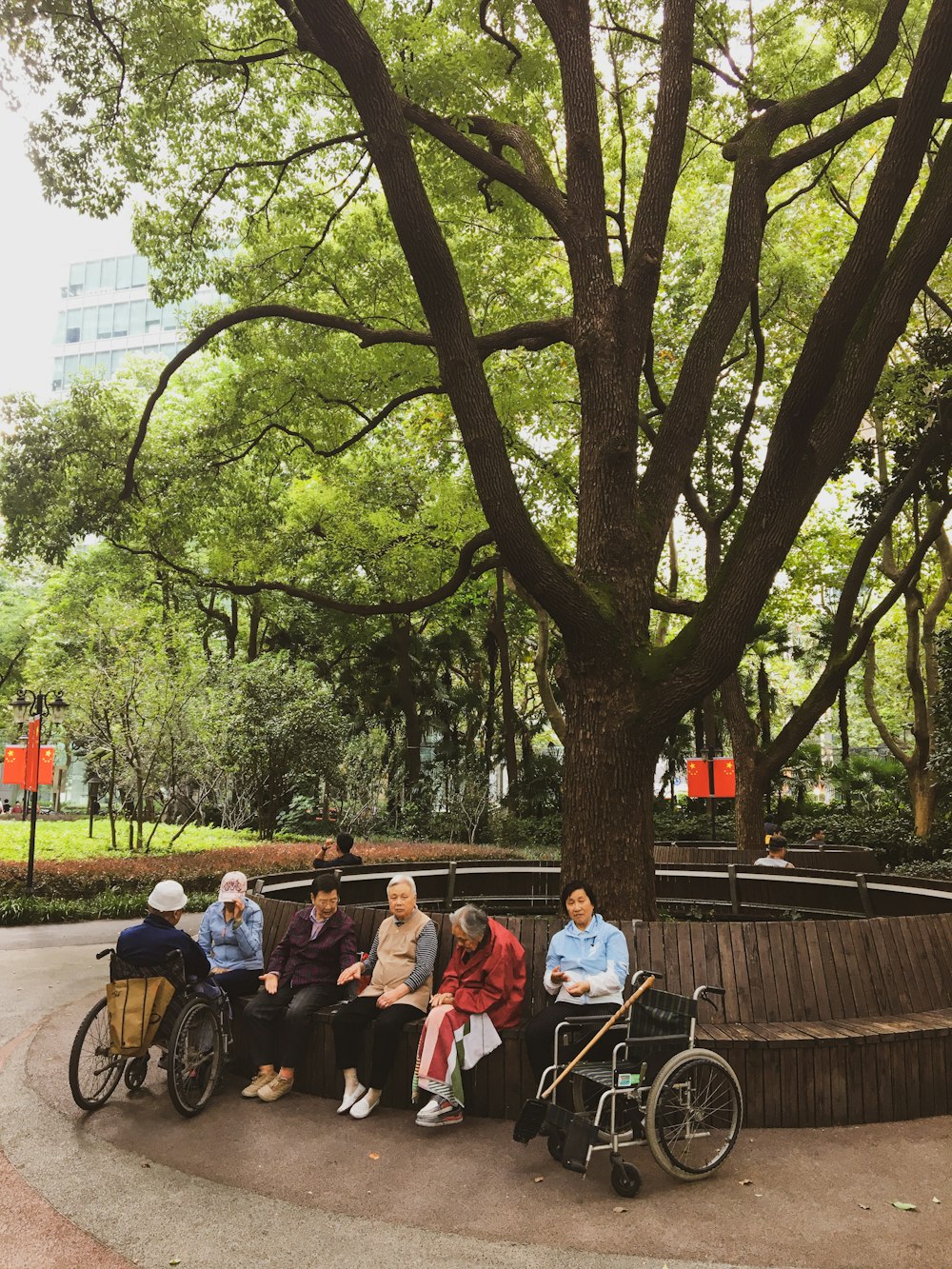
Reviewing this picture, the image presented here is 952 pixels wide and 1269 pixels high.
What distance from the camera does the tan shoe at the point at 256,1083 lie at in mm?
5625

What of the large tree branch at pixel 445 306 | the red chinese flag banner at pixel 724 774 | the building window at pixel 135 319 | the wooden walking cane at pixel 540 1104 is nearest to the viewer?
the wooden walking cane at pixel 540 1104

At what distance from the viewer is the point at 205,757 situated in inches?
806

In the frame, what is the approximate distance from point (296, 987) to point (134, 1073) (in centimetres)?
105

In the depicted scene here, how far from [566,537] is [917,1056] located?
63.0 ft

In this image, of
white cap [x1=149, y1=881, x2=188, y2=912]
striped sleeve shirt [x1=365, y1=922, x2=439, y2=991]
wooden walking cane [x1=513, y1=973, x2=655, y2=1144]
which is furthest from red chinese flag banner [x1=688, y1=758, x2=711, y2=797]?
white cap [x1=149, y1=881, x2=188, y2=912]

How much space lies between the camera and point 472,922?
17.8 ft

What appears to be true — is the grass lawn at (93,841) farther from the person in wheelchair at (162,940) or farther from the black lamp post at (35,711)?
the person in wheelchair at (162,940)

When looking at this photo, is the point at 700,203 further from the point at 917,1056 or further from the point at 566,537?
the point at 917,1056

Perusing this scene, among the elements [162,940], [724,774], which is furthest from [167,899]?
[724,774]

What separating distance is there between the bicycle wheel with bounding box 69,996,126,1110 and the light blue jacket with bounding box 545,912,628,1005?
257 centimetres

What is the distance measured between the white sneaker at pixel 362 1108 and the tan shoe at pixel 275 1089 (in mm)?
494

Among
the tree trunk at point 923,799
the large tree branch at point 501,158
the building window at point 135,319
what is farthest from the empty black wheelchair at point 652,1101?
the building window at point 135,319

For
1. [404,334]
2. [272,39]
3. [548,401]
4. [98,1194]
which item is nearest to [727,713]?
[548,401]

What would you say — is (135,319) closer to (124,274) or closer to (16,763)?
(124,274)
